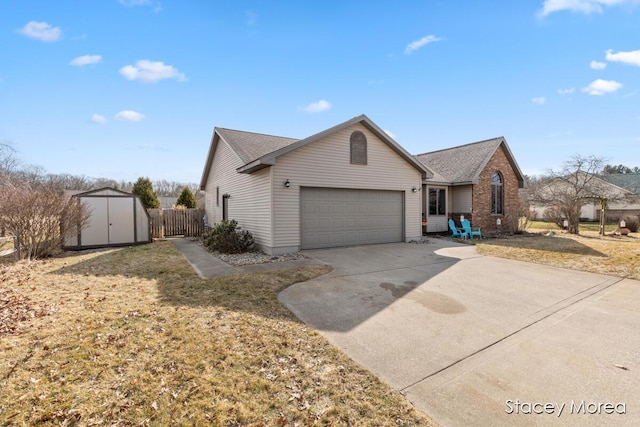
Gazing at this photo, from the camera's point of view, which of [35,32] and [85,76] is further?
[85,76]

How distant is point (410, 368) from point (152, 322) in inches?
143

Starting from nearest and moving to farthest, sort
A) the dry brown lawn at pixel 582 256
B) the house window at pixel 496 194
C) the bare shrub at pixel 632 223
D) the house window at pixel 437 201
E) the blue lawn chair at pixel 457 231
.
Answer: the dry brown lawn at pixel 582 256 → the blue lawn chair at pixel 457 231 → the house window at pixel 437 201 → the house window at pixel 496 194 → the bare shrub at pixel 632 223

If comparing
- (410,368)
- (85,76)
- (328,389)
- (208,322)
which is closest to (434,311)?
(410,368)

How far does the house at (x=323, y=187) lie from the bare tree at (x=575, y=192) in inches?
282

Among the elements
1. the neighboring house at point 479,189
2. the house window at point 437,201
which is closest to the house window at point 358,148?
the neighboring house at point 479,189

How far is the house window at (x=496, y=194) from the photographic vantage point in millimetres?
16591

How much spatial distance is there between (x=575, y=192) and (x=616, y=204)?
14710 millimetres

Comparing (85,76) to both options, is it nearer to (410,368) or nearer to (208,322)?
(208,322)

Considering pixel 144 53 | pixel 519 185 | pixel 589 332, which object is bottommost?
pixel 589 332

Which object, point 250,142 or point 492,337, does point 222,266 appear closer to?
point 492,337

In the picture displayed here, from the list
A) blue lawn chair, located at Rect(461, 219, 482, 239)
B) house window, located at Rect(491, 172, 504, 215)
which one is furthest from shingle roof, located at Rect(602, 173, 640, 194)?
blue lawn chair, located at Rect(461, 219, 482, 239)

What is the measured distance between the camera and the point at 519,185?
59.2 feet

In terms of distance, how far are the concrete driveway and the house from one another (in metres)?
3.25

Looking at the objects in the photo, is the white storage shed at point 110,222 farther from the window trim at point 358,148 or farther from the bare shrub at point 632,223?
the bare shrub at point 632,223
